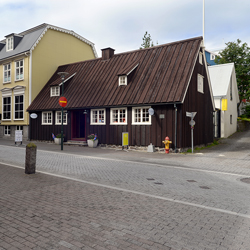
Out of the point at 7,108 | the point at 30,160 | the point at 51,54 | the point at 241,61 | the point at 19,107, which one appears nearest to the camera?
the point at 30,160

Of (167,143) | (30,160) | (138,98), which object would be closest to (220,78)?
(138,98)

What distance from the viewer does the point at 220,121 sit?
2709cm

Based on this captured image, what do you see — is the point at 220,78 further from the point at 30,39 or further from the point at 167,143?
the point at 30,39

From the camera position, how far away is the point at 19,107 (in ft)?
86.6

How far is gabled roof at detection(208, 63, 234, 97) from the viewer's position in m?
27.6

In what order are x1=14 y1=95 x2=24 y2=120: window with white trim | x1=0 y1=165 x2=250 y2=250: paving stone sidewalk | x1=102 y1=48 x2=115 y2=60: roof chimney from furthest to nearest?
x1=14 y1=95 x2=24 y2=120: window with white trim
x1=102 y1=48 x2=115 y2=60: roof chimney
x1=0 y1=165 x2=250 y2=250: paving stone sidewalk

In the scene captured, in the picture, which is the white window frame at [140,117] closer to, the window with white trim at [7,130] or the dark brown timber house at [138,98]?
the dark brown timber house at [138,98]

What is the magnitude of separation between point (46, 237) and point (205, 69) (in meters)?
19.8

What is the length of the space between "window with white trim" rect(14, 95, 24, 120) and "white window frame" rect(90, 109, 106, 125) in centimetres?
971

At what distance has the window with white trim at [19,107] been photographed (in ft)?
85.5

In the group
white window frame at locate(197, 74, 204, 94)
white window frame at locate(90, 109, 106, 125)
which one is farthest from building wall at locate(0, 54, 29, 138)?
white window frame at locate(197, 74, 204, 94)

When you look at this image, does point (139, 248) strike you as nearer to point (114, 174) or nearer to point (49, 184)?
point (49, 184)

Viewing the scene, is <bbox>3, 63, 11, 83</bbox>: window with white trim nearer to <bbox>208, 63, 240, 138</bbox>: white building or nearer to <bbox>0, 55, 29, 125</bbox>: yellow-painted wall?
<bbox>0, 55, 29, 125</bbox>: yellow-painted wall

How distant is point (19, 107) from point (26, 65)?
435cm
